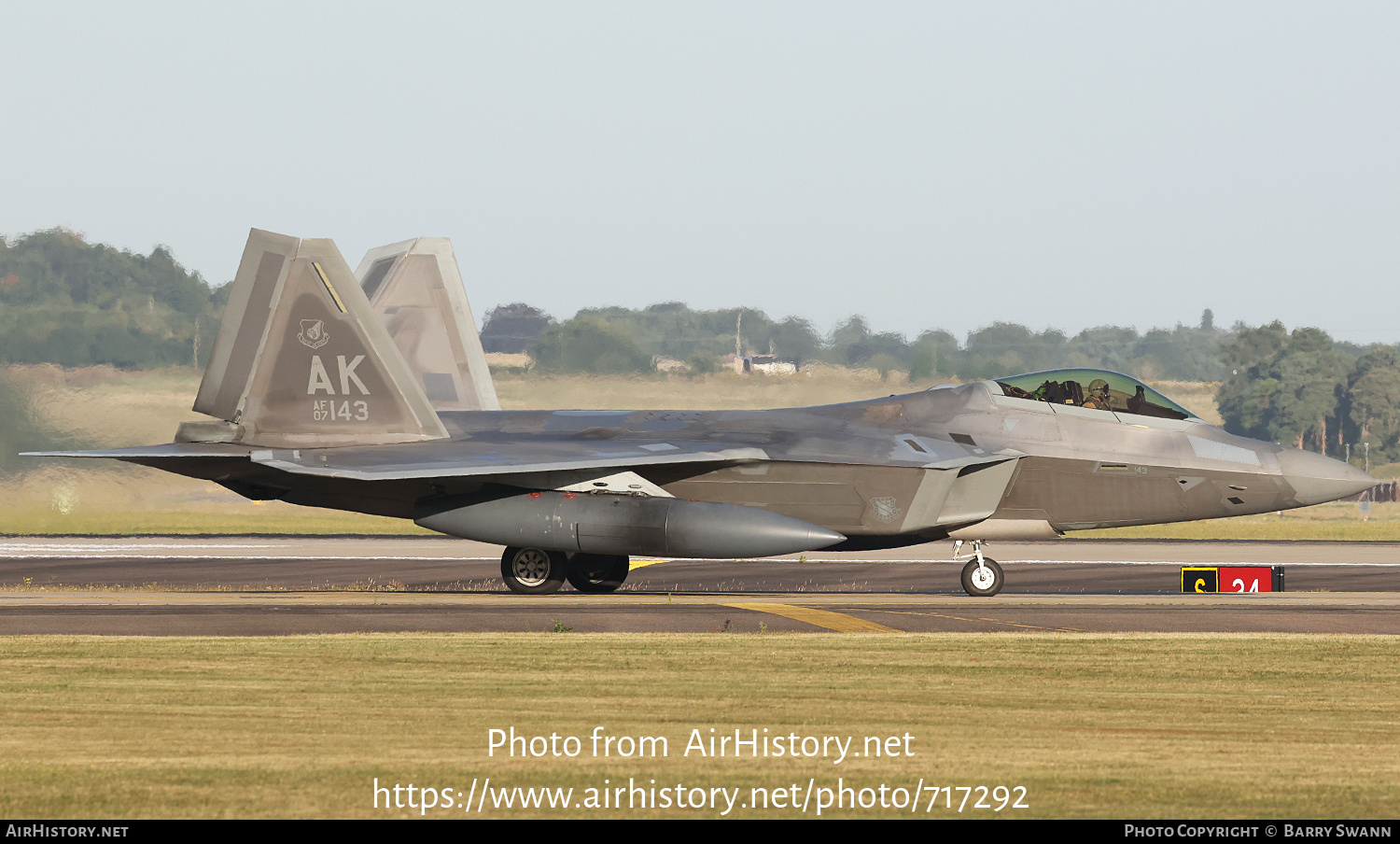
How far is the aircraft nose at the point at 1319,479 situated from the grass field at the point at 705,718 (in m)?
5.76

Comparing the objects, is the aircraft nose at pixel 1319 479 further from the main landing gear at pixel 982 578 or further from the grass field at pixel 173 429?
the grass field at pixel 173 429

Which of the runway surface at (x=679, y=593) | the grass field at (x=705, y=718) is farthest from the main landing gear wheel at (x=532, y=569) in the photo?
the grass field at (x=705, y=718)

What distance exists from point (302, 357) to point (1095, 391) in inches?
→ 474

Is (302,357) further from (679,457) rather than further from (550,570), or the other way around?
(679,457)

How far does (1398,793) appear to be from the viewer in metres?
7.16

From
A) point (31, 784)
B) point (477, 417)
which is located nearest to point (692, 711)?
point (31, 784)

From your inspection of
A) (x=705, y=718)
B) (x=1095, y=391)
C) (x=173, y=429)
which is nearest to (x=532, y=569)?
(x=1095, y=391)

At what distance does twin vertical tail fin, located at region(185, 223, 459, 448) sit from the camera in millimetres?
20891

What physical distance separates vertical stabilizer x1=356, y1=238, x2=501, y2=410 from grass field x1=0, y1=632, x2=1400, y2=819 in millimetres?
12670

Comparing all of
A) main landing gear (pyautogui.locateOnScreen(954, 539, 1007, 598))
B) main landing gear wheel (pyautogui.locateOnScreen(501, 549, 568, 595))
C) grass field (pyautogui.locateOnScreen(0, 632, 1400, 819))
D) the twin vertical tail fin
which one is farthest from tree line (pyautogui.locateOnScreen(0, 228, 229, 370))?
grass field (pyautogui.locateOnScreen(0, 632, 1400, 819))

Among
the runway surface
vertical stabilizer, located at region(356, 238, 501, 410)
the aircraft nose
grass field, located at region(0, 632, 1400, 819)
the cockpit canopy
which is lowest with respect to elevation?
the runway surface

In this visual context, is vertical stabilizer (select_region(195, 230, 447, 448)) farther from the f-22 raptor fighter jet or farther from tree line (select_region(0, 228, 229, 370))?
tree line (select_region(0, 228, 229, 370))
